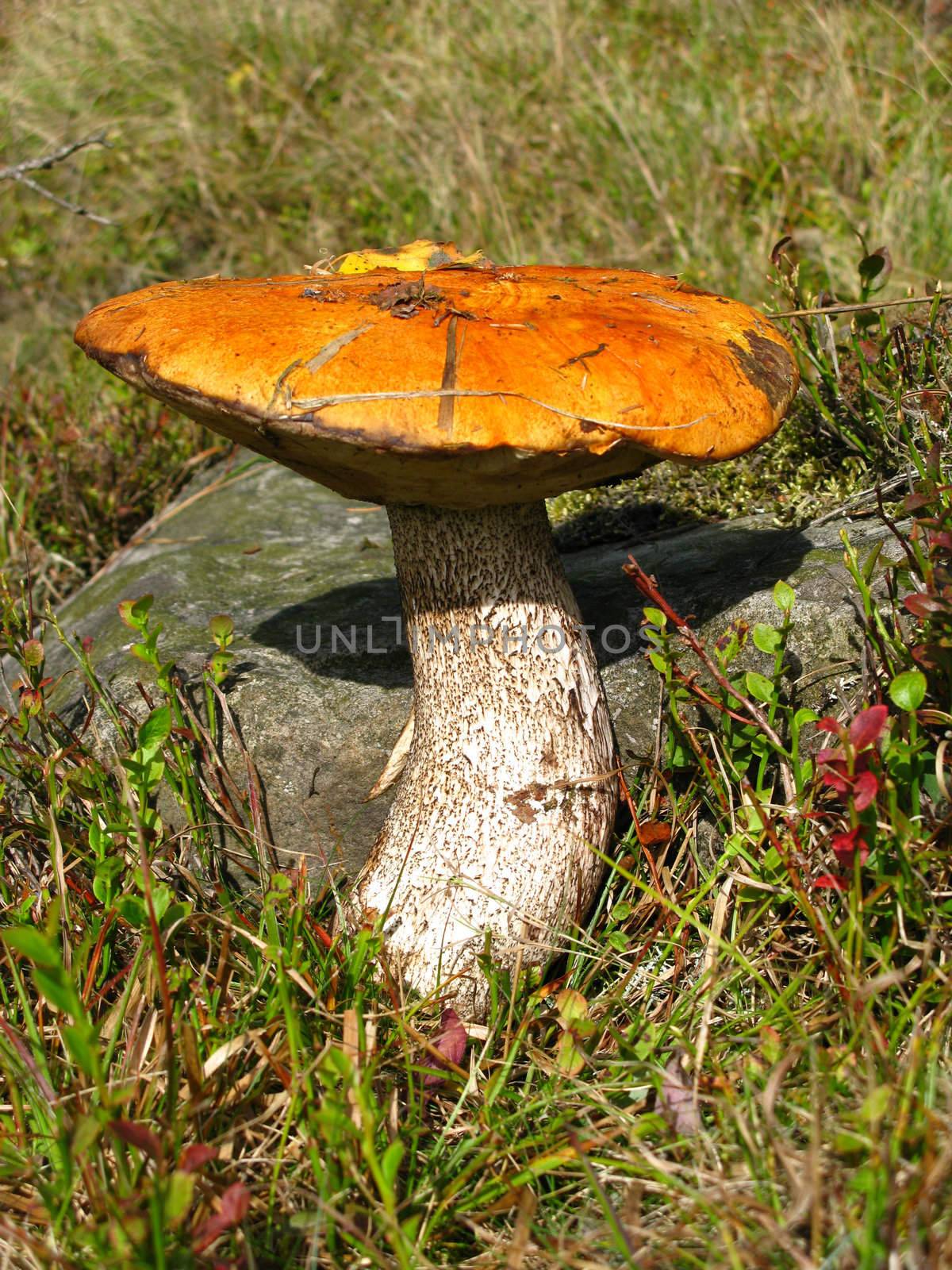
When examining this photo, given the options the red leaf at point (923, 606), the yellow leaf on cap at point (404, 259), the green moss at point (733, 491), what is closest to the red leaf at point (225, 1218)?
the red leaf at point (923, 606)

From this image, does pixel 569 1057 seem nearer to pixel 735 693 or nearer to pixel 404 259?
pixel 735 693

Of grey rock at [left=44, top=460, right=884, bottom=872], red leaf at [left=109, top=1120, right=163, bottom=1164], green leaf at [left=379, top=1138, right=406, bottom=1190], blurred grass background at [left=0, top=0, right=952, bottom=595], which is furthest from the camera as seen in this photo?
blurred grass background at [left=0, top=0, right=952, bottom=595]

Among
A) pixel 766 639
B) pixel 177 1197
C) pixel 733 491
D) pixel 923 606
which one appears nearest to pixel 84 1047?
pixel 177 1197

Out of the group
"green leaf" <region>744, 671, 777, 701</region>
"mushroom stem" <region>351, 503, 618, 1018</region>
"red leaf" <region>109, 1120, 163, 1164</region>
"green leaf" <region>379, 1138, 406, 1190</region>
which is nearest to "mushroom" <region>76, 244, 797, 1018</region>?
"mushroom stem" <region>351, 503, 618, 1018</region>

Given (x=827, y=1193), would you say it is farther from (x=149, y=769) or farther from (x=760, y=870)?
(x=149, y=769)

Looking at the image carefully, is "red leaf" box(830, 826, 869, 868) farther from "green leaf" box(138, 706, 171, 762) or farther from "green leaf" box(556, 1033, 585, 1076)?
"green leaf" box(138, 706, 171, 762)

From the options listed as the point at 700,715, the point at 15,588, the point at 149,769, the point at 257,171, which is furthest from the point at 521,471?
the point at 257,171
